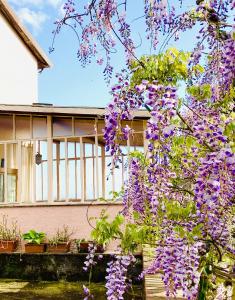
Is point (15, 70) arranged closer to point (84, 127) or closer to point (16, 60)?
point (16, 60)

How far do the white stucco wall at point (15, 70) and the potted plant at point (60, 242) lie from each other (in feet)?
20.8

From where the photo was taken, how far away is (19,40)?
1850 cm

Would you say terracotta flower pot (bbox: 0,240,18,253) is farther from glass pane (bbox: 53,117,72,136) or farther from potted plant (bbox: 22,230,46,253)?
glass pane (bbox: 53,117,72,136)

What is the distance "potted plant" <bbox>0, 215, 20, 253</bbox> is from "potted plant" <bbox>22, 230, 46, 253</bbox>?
357 mm

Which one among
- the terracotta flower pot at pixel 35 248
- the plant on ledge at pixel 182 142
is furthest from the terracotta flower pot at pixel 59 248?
the plant on ledge at pixel 182 142

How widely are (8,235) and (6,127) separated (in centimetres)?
296

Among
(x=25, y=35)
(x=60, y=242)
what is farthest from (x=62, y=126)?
(x=25, y=35)

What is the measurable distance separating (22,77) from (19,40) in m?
1.38

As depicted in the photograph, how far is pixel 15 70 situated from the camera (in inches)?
706

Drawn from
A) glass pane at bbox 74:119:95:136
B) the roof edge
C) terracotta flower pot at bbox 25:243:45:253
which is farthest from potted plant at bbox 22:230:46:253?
the roof edge

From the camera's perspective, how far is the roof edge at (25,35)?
56.3 feet

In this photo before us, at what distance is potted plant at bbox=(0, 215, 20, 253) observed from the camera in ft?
38.0

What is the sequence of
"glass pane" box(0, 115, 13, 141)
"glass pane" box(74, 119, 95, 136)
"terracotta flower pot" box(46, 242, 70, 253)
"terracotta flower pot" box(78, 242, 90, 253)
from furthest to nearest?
"glass pane" box(0, 115, 13, 141), "glass pane" box(74, 119, 95, 136), "terracotta flower pot" box(46, 242, 70, 253), "terracotta flower pot" box(78, 242, 90, 253)

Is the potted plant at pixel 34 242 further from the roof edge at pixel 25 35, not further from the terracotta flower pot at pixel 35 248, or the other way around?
the roof edge at pixel 25 35
